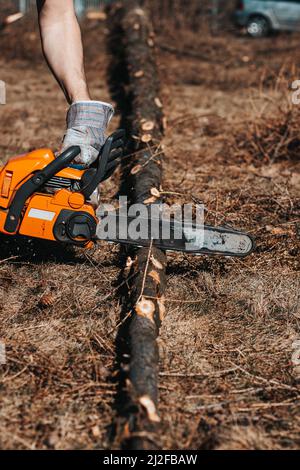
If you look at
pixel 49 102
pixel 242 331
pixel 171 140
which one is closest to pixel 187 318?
pixel 242 331

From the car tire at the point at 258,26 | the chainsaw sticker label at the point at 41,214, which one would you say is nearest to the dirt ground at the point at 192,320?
the chainsaw sticker label at the point at 41,214

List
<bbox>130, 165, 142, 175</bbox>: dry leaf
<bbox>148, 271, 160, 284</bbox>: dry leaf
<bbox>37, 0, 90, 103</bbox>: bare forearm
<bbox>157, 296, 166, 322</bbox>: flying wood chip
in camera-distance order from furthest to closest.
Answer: <bbox>130, 165, 142, 175</bbox>: dry leaf < <bbox>37, 0, 90, 103</bbox>: bare forearm < <bbox>148, 271, 160, 284</bbox>: dry leaf < <bbox>157, 296, 166, 322</bbox>: flying wood chip

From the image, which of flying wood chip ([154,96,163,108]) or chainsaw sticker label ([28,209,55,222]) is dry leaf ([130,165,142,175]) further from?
flying wood chip ([154,96,163,108])

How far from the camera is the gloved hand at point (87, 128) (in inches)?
108

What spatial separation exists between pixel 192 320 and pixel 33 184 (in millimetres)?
921

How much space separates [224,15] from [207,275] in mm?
7376

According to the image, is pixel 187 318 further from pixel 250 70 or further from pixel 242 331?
pixel 250 70

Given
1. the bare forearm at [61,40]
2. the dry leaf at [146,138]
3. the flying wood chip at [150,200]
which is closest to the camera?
the bare forearm at [61,40]

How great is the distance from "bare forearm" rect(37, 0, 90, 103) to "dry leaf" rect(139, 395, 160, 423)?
1.62 meters

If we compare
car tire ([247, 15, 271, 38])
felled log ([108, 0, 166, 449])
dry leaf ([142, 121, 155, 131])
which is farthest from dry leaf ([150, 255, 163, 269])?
car tire ([247, 15, 271, 38])

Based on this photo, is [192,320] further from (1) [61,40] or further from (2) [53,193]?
(1) [61,40]

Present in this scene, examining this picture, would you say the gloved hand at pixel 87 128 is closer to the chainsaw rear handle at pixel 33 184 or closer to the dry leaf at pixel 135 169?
the chainsaw rear handle at pixel 33 184

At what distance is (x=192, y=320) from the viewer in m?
2.77

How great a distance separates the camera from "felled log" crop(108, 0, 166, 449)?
6.94ft
